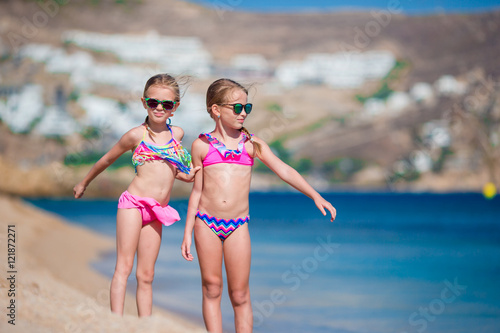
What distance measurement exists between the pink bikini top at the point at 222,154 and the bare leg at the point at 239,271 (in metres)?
0.45

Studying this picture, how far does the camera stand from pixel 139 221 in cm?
420

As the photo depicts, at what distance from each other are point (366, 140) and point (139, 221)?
346ft

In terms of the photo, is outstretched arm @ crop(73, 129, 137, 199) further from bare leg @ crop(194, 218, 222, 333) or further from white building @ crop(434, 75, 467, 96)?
white building @ crop(434, 75, 467, 96)

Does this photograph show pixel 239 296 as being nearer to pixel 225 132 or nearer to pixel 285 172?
pixel 285 172

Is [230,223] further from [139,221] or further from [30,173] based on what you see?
[30,173]

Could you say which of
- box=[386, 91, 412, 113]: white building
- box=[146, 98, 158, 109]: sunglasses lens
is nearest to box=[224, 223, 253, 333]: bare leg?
box=[146, 98, 158, 109]: sunglasses lens

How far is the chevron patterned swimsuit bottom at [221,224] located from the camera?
4090 millimetres

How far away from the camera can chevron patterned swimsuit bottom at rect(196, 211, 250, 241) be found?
409cm

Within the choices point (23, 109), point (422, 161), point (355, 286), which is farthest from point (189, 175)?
point (422, 161)

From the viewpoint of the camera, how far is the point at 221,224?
4090 millimetres

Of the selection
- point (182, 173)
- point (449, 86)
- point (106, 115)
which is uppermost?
point (449, 86)
